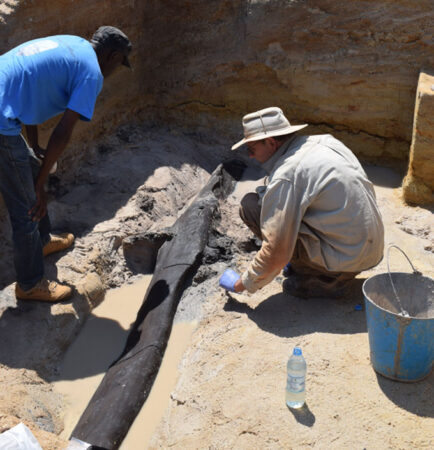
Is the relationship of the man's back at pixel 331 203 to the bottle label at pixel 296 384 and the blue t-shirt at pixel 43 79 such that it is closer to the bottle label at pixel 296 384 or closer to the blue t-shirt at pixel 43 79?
the bottle label at pixel 296 384

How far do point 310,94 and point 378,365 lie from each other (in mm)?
4030

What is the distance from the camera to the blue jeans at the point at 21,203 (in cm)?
369

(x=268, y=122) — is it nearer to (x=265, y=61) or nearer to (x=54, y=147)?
(x=54, y=147)

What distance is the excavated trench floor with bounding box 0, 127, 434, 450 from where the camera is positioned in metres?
2.98

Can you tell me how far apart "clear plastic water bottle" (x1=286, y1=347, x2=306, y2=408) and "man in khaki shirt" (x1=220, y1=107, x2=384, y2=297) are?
27.0 inches

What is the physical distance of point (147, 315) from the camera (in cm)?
418

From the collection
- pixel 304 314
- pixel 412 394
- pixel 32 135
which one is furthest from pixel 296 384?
pixel 32 135

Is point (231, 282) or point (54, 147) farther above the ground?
point (54, 147)

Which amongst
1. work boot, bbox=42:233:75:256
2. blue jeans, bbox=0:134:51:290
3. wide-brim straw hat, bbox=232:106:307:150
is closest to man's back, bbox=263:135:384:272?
wide-brim straw hat, bbox=232:106:307:150

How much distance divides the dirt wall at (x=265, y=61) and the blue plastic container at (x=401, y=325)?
3.27 meters

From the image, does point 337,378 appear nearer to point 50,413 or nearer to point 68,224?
point 50,413

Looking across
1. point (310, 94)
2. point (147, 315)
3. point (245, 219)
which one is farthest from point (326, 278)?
point (310, 94)

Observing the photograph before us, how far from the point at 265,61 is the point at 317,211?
3526 millimetres

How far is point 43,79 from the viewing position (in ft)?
12.0
